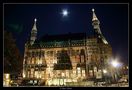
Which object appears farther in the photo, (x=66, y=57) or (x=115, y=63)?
(x=66, y=57)

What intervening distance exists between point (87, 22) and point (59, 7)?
45 centimetres

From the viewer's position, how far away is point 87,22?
5215mm

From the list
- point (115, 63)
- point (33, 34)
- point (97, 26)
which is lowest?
point (115, 63)

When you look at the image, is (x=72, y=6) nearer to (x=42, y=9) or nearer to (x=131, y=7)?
(x=42, y=9)

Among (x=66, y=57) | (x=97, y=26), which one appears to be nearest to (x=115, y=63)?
(x=97, y=26)

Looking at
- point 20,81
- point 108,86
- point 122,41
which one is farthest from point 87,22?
point 20,81

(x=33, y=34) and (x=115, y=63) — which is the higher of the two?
(x=33, y=34)

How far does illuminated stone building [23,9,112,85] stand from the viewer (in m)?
5.18

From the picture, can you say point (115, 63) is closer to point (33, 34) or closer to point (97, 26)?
point (97, 26)

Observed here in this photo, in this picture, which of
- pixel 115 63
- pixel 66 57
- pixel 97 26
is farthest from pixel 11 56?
pixel 115 63

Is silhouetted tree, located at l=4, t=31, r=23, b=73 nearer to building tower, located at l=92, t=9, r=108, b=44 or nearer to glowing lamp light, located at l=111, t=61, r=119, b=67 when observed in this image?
building tower, located at l=92, t=9, r=108, b=44

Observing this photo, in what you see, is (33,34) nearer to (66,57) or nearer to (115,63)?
(66,57)

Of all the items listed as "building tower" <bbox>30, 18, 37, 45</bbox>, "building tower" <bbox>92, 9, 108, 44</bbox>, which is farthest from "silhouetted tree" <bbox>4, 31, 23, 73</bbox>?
"building tower" <bbox>92, 9, 108, 44</bbox>

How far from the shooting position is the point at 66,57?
5.25m
